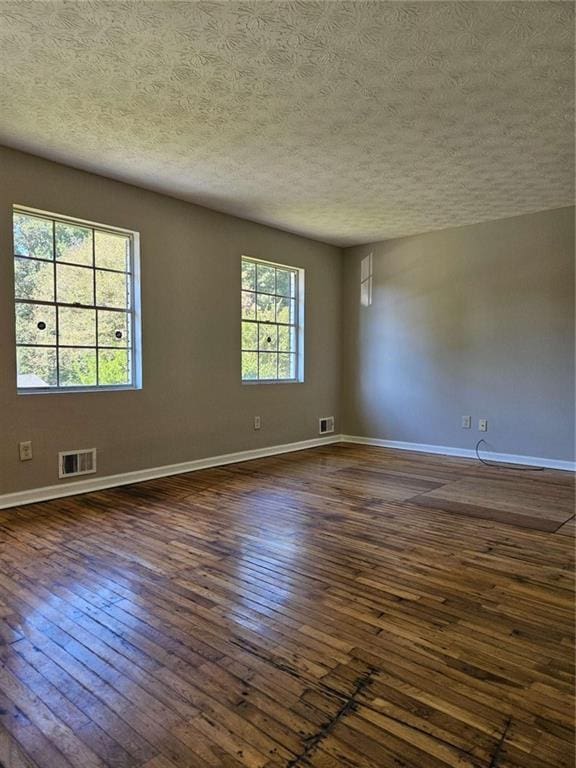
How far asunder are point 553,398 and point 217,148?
13.0 feet

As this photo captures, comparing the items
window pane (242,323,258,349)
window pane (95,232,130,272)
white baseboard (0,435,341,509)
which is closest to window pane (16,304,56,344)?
window pane (95,232,130,272)

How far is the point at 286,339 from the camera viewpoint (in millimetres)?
5922

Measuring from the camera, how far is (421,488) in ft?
13.6

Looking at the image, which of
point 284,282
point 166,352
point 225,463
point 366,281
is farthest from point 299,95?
point 366,281

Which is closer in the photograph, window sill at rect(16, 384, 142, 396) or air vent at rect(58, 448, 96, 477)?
window sill at rect(16, 384, 142, 396)

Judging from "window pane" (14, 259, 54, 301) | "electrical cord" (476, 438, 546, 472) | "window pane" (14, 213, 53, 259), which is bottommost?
"electrical cord" (476, 438, 546, 472)

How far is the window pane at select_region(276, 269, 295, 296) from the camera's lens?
579cm

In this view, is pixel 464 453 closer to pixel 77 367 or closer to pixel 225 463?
pixel 225 463

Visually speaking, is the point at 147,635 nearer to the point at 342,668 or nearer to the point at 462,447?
the point at 342,668

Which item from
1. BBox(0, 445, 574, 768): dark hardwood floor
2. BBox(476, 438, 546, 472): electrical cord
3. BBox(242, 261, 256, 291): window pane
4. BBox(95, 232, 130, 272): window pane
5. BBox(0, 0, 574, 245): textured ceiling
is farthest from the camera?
BBox(242, 261, 256, 291): window pane

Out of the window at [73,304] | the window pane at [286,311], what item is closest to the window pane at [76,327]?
the window at [73,304]

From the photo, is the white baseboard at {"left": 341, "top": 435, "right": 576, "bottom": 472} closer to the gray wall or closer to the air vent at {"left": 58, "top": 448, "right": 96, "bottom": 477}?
the gray wall

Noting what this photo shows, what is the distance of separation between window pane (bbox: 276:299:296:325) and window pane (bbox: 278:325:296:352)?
3.8 inches

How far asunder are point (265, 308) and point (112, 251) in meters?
1.92
